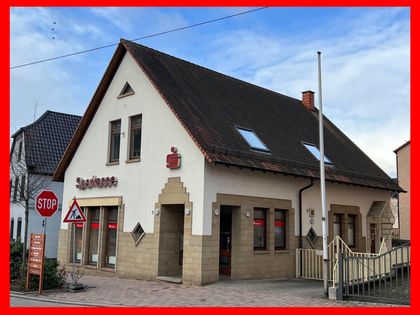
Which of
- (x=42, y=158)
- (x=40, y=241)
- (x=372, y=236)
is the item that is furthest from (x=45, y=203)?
(x=42, y=158)

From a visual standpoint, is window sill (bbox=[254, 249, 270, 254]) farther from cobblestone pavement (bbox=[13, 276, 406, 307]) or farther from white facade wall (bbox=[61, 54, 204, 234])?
white facade wall (bbox=[61, 54, 204, 234])

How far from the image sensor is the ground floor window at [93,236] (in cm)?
1905

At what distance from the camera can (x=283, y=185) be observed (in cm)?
1761

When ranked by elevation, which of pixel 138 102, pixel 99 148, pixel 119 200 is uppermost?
pixel 138 102

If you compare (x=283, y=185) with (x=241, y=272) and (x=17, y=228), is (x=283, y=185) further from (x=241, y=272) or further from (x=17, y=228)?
(x=17, y=228)

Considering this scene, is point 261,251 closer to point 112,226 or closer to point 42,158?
point 112,226

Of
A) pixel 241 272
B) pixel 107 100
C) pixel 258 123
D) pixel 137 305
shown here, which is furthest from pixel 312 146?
pixel 137 305

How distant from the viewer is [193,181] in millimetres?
15109

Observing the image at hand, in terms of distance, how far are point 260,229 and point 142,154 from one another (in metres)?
4.94

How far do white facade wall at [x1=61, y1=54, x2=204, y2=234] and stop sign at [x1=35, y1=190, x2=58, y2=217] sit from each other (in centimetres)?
403

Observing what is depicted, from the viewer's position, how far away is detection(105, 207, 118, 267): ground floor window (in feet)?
59.9

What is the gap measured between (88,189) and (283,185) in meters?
7.83

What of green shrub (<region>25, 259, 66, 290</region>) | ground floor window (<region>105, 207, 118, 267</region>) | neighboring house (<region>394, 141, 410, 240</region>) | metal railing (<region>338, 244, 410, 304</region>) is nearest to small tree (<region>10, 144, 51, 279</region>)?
Result: green shrub (<region>25, 259, 66, 290</region>)

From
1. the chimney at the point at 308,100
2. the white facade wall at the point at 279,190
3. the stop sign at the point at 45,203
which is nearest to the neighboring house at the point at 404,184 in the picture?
the chimney at the point at 308,100
